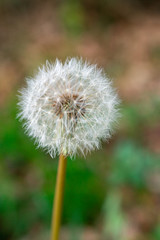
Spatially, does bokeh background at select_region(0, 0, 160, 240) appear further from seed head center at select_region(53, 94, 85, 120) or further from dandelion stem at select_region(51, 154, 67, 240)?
seed head center at select_region(53, 94, 85, 120)

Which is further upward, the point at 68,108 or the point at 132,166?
the point at 132,166

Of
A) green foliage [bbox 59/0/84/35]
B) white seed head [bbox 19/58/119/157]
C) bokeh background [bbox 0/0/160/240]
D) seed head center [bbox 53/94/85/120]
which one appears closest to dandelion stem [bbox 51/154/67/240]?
white seed head [bbox 19/58/119/157]

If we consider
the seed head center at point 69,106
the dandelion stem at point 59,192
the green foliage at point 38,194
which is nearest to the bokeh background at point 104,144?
the green foliage at point 38,194

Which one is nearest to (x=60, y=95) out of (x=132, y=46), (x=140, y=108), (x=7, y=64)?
(x=140, y=108)

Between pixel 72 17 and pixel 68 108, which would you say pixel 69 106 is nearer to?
pixel 68 108

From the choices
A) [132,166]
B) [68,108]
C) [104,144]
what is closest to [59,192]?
[68,108]

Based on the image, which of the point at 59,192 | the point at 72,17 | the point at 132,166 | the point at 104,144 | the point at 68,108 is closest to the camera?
the point at 59,192
